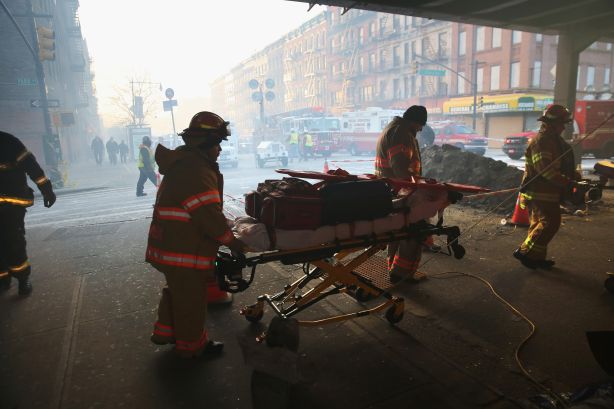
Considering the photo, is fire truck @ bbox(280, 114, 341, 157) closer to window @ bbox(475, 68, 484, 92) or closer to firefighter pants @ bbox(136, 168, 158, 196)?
firefighter pants @ bbox(136, 168, 158, 196)

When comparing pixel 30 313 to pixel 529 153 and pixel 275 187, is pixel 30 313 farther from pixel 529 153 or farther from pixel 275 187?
pixel 529 153

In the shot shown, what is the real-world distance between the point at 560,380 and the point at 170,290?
9.64 ft

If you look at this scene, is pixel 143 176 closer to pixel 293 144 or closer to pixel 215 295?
pixel 215 295

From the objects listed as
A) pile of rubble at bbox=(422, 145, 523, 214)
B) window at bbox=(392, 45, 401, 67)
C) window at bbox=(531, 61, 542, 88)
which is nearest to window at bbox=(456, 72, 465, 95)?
window at bbox=(531, 61, 542, 88)

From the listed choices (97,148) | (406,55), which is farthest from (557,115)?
(406,55)

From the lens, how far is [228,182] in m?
15.5

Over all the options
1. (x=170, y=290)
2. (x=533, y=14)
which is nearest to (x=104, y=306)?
(x=170, y=290)

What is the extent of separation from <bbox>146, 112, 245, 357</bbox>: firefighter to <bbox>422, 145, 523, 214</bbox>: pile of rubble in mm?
6844

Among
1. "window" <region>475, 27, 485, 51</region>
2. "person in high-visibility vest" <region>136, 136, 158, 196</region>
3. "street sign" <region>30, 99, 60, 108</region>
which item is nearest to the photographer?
"person in high-visibility vest" <region>136, 136, 158, 196</region>

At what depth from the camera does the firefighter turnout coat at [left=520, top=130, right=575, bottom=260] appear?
4.65 m

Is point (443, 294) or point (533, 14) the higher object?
point (533, 14)

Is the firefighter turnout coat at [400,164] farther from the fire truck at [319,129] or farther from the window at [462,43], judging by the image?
the window at [462,43]

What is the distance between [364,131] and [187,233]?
86.0 feet

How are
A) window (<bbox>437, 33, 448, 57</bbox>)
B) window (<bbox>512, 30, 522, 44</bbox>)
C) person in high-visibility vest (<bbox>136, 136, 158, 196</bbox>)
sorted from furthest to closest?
window (<bbox>437, 33, 448, 57</bbox>) → window (<bbox>512, 30, 522, 44</bbox>) → person in high-visibility vest (<bbox>136, 136, 158, 196</bbox>)
